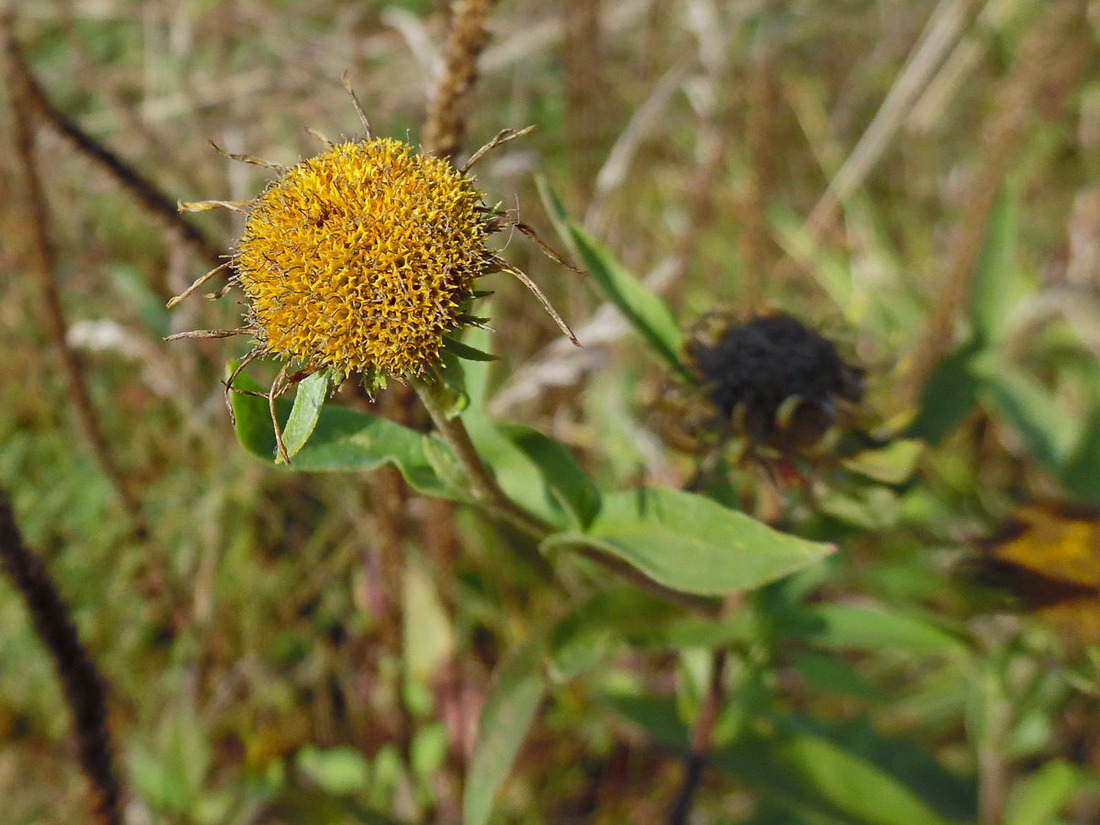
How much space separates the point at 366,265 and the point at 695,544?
2.23 feet

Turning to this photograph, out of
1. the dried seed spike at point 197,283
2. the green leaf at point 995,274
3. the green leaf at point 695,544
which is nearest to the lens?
the dried seed spike at point 197,283

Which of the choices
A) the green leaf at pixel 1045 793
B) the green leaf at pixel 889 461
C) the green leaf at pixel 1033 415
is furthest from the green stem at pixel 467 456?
the green leaf at pixel 1033 415

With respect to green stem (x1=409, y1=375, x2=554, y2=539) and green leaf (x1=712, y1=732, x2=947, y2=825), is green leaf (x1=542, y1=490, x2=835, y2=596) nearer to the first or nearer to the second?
green stem (x1=409, y1=375, x2=554, y2=539)

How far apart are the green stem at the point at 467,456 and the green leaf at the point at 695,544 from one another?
92 millimetres

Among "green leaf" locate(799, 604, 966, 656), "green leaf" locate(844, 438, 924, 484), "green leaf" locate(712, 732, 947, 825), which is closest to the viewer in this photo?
"green leaf" locate(844, 438, 924, 484)

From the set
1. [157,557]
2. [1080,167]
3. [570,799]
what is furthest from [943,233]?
[157,557]

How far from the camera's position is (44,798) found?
2.53 m

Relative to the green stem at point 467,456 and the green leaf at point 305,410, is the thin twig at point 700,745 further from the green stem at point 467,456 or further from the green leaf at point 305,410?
the green leaf at point 305,410

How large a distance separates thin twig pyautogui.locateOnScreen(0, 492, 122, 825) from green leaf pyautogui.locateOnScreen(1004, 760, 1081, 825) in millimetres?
2149

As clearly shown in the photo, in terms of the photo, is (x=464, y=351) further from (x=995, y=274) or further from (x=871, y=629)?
(x=995, y=274)

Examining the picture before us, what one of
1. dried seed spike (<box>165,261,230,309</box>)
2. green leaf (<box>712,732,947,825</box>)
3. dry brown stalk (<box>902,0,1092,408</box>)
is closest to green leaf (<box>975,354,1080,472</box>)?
dry brown stalk (<box>902,0,1092,408</box>)

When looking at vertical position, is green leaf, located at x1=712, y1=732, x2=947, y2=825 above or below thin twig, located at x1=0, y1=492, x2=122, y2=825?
below

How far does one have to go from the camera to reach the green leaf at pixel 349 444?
55.7 inches

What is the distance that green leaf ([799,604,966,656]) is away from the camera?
197 cm
